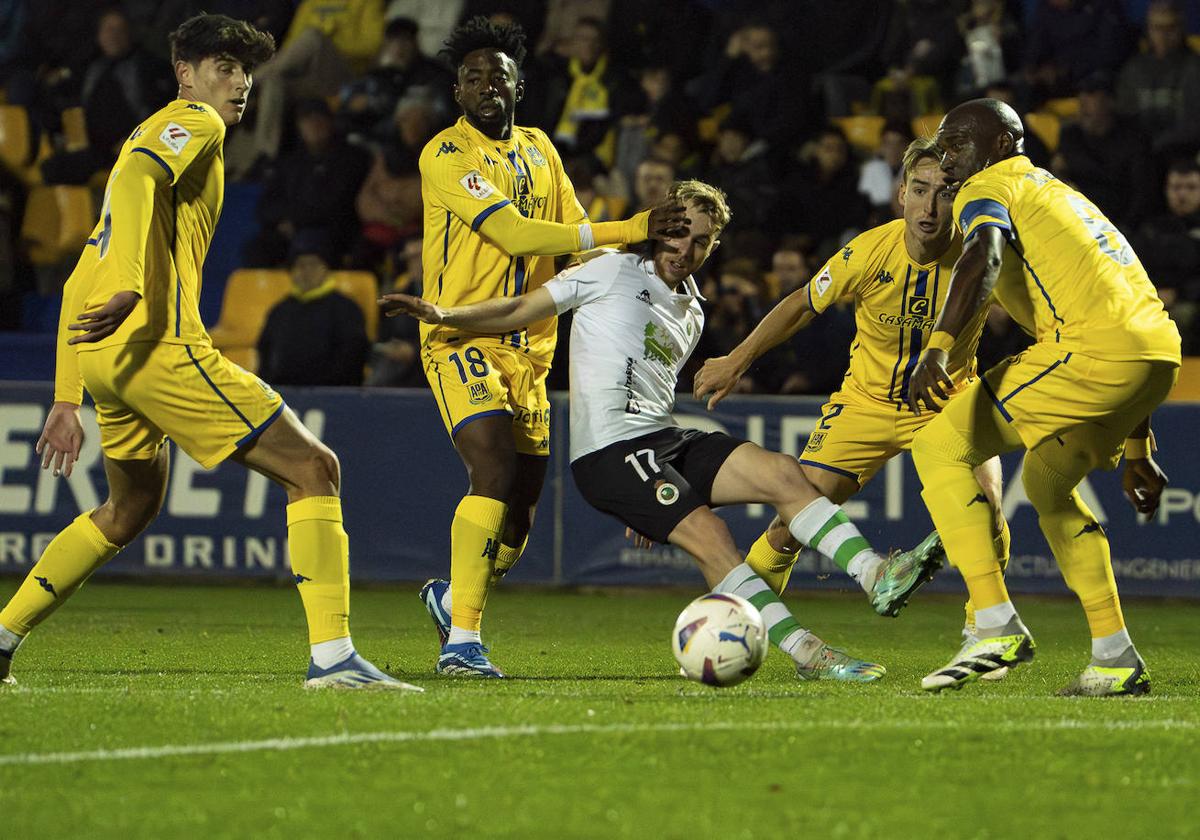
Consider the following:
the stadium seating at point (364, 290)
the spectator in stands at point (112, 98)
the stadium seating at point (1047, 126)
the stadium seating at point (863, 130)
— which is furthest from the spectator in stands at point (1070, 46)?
the spectator in stands at point (112, 98)

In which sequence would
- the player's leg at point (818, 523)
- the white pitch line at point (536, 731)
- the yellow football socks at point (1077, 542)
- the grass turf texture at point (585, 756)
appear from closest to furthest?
1. the grass turf texture at point (585, 756)
2. the white pitch line at point (536, 731)
3. the player's leg at point (818, 523)
4. the yellow football socks at point (1077, 542)

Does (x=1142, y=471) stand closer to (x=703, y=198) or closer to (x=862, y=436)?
(x=862, y=436)

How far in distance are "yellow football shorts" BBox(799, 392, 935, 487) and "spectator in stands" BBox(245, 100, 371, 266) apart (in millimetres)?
8270

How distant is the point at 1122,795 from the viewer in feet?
13.5

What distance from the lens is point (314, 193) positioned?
1525cm

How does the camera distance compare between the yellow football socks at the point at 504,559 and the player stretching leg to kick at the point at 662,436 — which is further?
the yellow football socks at the point at 504,559

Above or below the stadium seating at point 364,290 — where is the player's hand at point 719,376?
above

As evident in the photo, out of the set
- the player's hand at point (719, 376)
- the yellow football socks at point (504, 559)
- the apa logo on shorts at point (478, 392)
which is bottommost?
the yellow football socks at point (504, 559)

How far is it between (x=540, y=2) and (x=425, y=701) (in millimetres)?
12167

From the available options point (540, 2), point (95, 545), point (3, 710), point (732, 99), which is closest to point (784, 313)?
point (95, 545)

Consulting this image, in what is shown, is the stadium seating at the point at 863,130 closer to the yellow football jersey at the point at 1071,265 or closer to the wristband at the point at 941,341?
the yellow football jersey at the point at 1071,265

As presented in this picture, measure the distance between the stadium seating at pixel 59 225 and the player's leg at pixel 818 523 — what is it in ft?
36.0

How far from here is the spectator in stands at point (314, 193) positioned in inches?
599

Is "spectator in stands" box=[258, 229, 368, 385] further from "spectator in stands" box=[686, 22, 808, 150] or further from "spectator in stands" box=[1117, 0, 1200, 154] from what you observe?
"spectator in stands" box=[1117, 0, 1200, 154]
